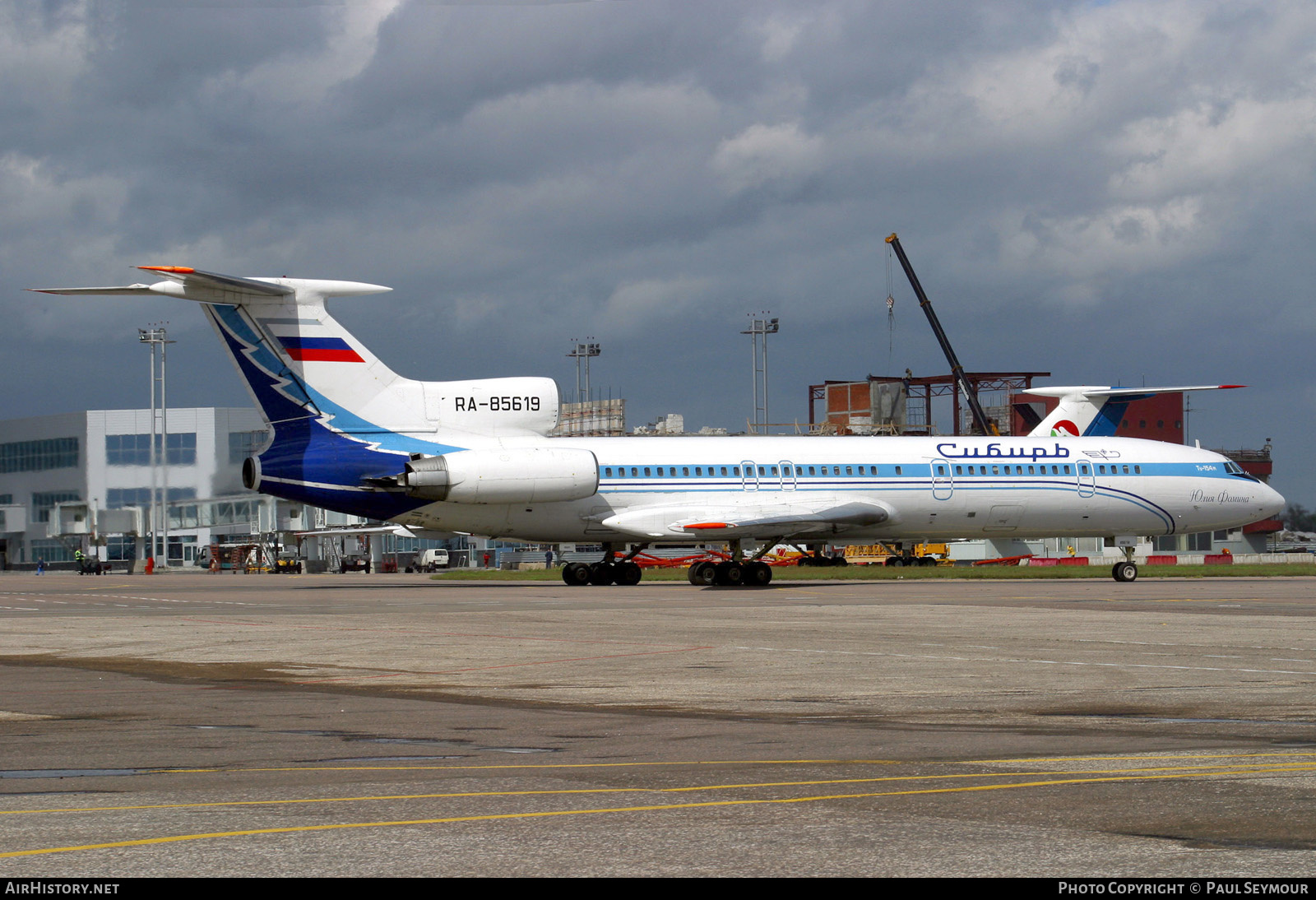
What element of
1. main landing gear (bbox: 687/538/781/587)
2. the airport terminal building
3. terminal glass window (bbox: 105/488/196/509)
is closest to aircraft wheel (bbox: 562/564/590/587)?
main landing gear (bbox: 687/538/781/587)

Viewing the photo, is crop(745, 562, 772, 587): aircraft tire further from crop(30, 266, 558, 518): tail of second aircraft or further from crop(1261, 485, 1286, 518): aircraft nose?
crop(1261, 485, 1286, 518): aircraft nose

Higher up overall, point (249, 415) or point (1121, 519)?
point (249, 415)

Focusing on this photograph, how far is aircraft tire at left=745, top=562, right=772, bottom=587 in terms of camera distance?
3816 cm

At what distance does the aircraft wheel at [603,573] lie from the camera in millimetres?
41000

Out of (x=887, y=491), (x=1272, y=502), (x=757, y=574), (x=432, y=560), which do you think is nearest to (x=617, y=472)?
(x=757, y=574)

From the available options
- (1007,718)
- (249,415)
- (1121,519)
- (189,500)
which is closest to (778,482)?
(1121,519)

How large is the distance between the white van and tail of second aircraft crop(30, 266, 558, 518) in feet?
169

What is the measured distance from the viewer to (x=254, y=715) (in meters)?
11.4

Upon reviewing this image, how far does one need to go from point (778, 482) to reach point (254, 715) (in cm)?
2888

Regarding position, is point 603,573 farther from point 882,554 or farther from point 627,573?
point 882,554

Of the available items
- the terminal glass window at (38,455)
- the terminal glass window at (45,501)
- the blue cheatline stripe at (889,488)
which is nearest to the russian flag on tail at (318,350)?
the blue cheatline stripe at (889,488)

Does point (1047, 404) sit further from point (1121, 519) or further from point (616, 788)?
point (616, 788)

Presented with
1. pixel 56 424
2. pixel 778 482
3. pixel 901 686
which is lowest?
pixel 901 686

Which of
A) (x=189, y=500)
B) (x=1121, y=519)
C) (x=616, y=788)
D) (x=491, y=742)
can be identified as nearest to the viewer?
(x=616, y=788)
